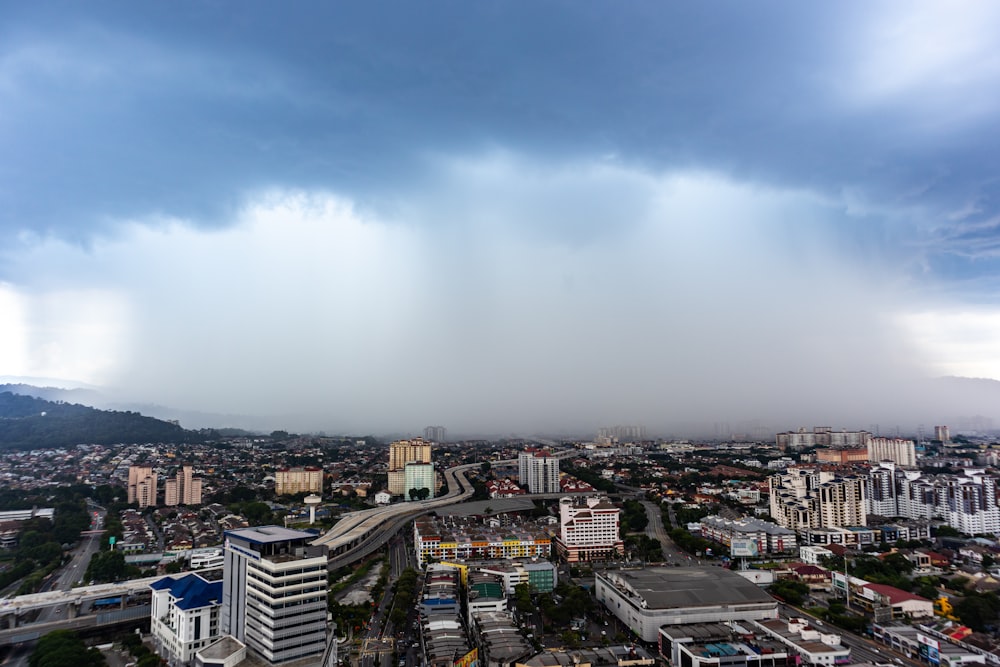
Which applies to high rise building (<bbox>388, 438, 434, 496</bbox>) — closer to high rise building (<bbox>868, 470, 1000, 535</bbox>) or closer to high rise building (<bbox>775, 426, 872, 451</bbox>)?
high rise building (<bbox>868, 470, 1000, 535</bbox>)

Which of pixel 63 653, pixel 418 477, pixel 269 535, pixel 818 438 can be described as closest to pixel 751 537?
pixel 269 535

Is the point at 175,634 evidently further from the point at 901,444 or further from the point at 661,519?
the point at 901,444

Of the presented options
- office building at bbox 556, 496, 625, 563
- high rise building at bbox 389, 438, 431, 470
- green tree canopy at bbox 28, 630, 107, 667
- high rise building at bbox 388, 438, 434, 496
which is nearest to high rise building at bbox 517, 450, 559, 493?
high rise building at bbox 388, 438, 434, 496

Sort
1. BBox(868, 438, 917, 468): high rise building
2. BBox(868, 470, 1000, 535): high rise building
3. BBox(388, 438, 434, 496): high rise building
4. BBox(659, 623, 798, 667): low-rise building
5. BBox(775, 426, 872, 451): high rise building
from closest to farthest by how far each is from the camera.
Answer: BBox(659, 623, 798, 667): low-rise building < BBox(868, 470, 1000, 535): high rise building < BBox(868, 438, 917, 468): high rise building < BBox(388, 438, 434, 496): high rise building < BBox(775, 426, 872, 451): high rise building

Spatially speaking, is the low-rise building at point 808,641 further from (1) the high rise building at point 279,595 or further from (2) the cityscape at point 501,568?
(1) the high rise building at point 279,595

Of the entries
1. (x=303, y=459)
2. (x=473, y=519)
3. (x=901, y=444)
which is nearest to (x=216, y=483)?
(x=303, y=459)

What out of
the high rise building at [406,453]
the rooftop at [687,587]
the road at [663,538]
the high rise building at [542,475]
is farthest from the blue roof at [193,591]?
the high rise building at [406,453]
